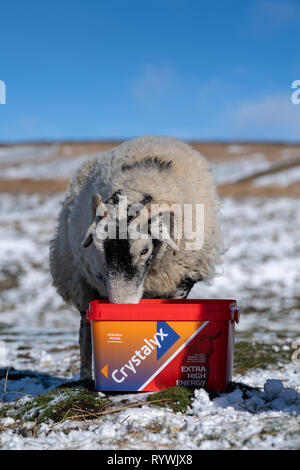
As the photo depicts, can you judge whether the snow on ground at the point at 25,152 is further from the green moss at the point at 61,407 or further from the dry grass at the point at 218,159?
the green moss at the point at 61,407

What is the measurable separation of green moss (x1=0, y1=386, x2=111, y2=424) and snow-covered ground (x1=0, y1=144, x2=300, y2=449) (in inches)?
3.8

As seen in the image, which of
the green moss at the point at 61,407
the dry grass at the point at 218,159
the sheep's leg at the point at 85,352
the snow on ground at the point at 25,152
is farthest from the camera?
the snow on ground at the point at 25,152

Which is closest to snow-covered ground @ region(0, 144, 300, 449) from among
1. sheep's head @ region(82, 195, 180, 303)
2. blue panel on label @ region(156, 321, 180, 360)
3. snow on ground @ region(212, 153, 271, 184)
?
blue panel on label @ region(156, 321, 180, 360)

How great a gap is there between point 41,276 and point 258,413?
404 inches

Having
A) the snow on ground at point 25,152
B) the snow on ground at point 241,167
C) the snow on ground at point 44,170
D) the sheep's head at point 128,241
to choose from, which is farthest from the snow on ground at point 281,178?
the snow on ground at point 25,152

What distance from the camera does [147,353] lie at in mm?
3295

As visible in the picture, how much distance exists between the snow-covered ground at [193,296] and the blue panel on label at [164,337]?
1.10 feet

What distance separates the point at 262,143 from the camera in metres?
50.1

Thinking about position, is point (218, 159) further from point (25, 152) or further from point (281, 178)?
point (25, 152)

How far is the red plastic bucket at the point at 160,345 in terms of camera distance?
129 inches

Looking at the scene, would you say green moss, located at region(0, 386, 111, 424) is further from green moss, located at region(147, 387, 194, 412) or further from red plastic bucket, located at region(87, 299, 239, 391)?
green moss, located at region(147, 387, 194, 412)

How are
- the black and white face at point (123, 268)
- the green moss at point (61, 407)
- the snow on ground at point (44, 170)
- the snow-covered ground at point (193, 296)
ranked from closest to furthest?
the snow-covered ground at point (193, 296)
the green moss at point (61, 407)
the black and white face at point (123, 268)
the snow on ground at point (44, 170)
